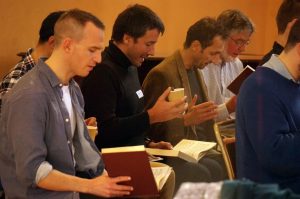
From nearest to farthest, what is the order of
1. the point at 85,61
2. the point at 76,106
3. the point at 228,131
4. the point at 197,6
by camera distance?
the point at 85,61
the point at 76,106
the point at 228,131
the point at 197,6

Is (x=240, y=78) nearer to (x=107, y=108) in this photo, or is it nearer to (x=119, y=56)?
(x=119, y=56)

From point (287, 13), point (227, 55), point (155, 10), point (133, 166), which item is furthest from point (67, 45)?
point (155, 10)

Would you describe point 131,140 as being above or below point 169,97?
below

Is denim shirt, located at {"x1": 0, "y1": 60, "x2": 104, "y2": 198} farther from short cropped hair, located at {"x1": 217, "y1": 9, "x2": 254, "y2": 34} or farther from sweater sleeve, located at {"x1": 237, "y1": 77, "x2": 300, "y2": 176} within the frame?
short cropped hair, located at {"x1": 217, "y1": 9, "x2": 254, "y2": 34}

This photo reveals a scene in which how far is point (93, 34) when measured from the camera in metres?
2.15

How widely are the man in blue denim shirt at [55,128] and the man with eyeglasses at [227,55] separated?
1.71 metres

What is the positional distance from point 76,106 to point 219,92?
178cm

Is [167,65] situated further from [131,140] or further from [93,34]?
[93,34]

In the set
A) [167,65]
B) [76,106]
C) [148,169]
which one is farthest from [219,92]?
[148,169]

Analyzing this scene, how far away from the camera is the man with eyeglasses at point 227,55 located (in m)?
3.80

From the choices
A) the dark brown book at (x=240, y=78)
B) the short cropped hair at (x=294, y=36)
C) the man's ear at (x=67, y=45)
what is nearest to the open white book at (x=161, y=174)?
the dark brown book at (x=240, y=78)

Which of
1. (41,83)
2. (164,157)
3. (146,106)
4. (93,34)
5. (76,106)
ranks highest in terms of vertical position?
(93,34)

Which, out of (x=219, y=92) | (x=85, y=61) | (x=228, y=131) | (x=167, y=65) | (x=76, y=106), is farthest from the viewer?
(x=219, y=92)

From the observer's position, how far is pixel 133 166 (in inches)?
73.4
